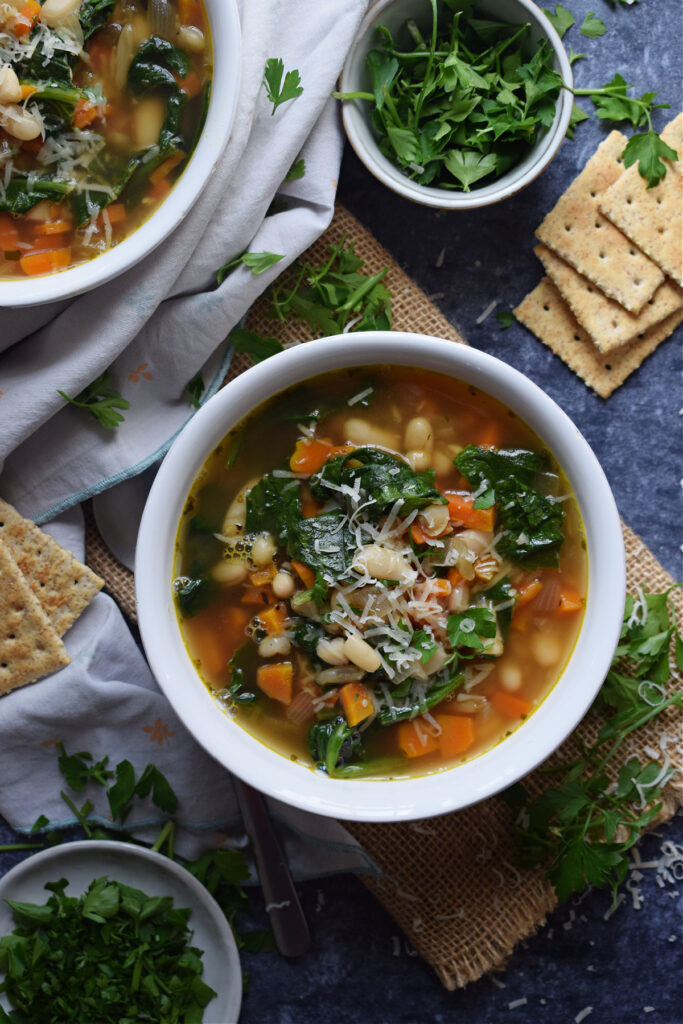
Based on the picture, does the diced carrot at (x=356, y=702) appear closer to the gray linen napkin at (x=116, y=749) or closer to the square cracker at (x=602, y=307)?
the gray linen napkin at (x=116, y=749)

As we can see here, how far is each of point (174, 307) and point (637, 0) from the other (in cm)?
208

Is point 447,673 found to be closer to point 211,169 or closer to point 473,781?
point 473,781

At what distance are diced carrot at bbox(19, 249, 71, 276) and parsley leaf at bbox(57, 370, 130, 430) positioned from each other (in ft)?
1.30

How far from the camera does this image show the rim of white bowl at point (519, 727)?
8.25 feet

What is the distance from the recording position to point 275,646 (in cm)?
264

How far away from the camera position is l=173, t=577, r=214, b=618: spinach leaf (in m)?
2.69

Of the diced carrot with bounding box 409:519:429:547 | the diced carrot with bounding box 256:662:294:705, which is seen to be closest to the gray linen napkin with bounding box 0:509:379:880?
the diced carrot with bounding box 256:662:294:705

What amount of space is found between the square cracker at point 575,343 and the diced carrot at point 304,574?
4.37 ft

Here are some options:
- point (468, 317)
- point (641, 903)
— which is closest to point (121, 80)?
point (468, 317)

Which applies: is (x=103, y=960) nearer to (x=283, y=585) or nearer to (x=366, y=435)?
(x=283, y=585)

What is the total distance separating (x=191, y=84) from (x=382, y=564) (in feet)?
5.52

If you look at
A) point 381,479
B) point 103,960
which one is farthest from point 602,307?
point 103,960

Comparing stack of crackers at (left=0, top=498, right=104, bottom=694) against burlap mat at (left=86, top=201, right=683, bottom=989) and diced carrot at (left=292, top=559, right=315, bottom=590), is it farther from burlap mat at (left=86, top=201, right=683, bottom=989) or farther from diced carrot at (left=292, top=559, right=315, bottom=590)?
diced carrot at (left=292, top=559, right=315, bottom=590)

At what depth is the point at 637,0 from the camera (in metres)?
3.28
